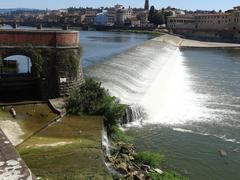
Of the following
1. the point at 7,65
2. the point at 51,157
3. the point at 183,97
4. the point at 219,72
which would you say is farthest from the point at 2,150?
the point at 219,72

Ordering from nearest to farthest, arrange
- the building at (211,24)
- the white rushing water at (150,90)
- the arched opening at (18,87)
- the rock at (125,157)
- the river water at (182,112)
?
the rock at (125,157) → the river water at (182,112) → the arched opening at (18,87) → the white rushing water at (150,90) → the building at (211,24)

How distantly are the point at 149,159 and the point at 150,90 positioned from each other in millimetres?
14139

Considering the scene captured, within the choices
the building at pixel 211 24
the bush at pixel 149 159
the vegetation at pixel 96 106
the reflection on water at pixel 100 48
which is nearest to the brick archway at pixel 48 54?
the vegetation at pixel 96 106

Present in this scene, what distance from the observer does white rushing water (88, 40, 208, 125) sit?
26453 mm

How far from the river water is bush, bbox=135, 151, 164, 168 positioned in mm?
812

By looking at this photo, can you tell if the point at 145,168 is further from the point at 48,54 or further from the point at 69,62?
the point at 48,54

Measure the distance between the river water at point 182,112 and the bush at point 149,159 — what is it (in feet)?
2.66

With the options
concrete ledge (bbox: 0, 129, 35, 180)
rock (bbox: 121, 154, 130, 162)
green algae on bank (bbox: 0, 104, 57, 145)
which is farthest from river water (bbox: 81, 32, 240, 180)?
concrete ledge (bbox: 0, 129, 35, 180)

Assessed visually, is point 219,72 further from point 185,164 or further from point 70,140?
point 70,140

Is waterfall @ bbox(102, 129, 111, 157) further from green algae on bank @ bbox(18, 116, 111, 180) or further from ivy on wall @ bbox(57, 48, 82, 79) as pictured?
ivy on wall @ bbox(57, 48, 82, 79)

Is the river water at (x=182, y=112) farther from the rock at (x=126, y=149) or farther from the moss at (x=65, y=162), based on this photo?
the moss at (x=65, y=162)

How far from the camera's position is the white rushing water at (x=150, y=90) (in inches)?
1041

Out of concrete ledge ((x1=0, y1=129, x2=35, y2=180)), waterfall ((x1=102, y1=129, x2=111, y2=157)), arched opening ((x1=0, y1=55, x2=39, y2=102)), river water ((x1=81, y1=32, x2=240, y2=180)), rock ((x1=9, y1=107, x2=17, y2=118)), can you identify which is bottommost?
river water ((x1=81, y1=32, x2=240, y2=180))

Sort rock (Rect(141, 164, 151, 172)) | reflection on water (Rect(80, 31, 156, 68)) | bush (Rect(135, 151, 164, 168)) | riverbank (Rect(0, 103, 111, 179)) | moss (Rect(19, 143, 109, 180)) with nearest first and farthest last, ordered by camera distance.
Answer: moss (Rect(19, 143, 109, 180)) < riverbank (Rect(0, 103, 111, 179)) < rock (Rect(141, 164, 151, 172)) < bush (Rect(135, 151, 164, 168)) < reflection on water (Rect(80, 31, 156, 68))
